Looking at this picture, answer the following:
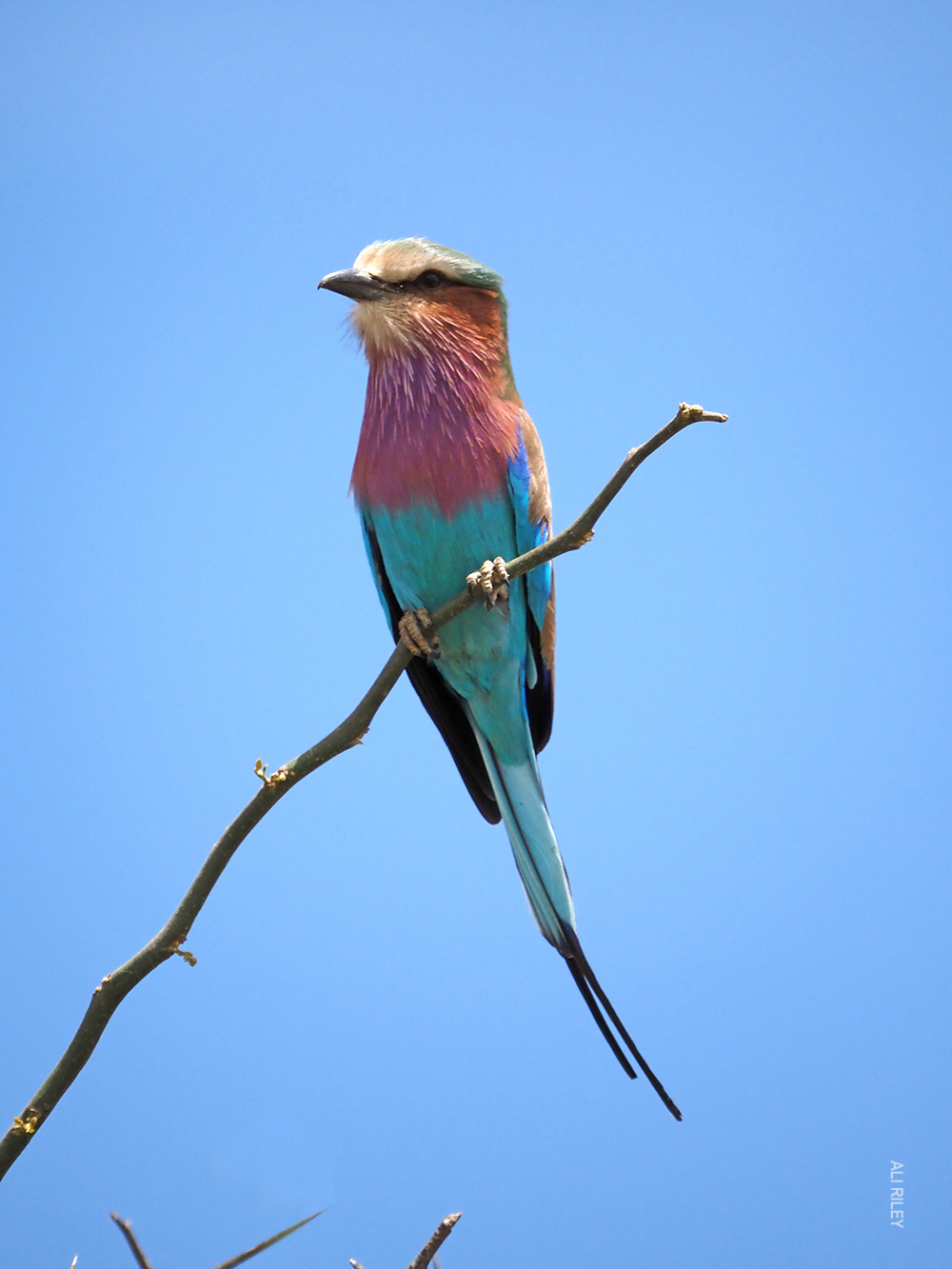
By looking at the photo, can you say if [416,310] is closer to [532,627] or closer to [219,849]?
[532,627]

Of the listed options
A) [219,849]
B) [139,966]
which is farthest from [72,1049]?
[219,849]

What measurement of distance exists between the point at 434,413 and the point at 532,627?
50 centimetres

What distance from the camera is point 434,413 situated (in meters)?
2.02

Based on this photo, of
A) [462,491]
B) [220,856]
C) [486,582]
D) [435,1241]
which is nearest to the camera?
[435,1241]

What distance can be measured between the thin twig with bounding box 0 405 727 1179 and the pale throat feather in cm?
59

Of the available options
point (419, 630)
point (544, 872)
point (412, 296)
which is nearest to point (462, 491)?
point (419, 630)

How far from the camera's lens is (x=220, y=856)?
1328 millimetres

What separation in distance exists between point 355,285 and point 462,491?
463 millimetres

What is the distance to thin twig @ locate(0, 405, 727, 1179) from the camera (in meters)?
1.22

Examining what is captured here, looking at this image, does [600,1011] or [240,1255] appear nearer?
[240,1255]

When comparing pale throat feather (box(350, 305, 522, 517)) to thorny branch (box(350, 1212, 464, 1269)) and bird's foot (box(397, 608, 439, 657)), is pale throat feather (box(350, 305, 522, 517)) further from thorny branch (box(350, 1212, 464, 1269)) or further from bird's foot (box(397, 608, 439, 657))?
thorny branch (box(350, 1212, 464, 1269))

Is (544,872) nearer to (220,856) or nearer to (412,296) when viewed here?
(220,856)

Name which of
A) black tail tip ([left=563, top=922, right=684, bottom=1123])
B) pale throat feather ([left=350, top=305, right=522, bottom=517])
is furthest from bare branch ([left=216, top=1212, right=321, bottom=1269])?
pale throat feather ([left=350, top=305, right=522, bottom=517])

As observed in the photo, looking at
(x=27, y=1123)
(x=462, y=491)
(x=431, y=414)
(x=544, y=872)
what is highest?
(x=431, y=414)
